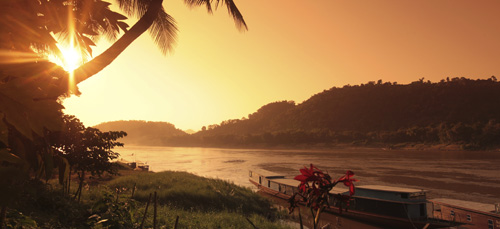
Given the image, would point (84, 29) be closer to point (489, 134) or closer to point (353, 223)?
point (353, 223)

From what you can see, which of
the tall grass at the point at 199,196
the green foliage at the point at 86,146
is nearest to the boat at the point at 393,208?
the tall grass at the point at 199,196

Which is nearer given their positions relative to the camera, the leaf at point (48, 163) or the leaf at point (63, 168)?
the leaf at point (48, 163)

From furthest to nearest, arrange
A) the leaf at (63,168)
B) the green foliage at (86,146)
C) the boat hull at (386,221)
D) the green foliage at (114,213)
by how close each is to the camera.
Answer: the boat hull at (386,221), the green foliage at (86,146), the green foliage at (114,213), the leaf at (63,168)

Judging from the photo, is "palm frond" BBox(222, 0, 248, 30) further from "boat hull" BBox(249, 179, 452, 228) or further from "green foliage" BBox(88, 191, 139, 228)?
"boat hull" BBox(249, 179, 452, 228)

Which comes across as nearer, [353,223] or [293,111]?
[353,223]

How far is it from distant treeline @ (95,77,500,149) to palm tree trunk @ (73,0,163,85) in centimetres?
10180

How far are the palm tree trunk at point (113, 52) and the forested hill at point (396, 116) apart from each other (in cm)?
10194

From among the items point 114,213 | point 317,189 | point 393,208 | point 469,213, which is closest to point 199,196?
point 393,208

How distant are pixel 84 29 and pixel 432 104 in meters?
151

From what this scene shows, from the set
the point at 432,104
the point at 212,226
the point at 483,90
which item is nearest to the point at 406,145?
the point at 432,104

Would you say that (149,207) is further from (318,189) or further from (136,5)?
(318,189)

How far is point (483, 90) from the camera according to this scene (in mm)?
125375

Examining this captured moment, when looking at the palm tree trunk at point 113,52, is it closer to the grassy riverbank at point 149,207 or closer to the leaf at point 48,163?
the grassy riverbank at point 149,207

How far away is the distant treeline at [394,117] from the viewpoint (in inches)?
3954
